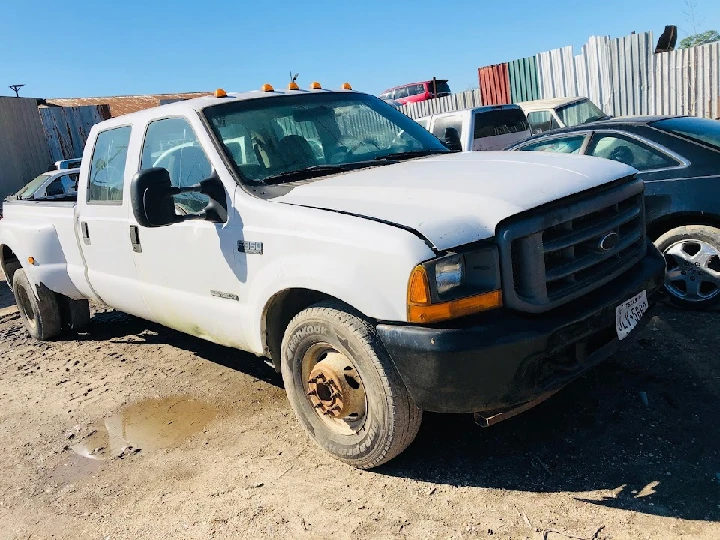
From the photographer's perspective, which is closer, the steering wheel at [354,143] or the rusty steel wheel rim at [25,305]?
the steering wheel at [354,143]

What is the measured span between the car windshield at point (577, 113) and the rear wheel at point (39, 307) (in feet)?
31.7

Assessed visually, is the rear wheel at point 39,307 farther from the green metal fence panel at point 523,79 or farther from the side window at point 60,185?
the green metal fence panel at point 523,79

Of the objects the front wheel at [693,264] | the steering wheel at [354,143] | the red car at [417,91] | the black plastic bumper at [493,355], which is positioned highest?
the red car at [417,91]

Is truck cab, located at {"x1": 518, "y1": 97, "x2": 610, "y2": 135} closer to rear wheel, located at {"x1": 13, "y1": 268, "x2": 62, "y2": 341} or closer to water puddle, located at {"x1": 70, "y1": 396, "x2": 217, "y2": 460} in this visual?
rear wheel, located at {"x1": 13, "y1": 268, "x2": 62, "y2": 341}

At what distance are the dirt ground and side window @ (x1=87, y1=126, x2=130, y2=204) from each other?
153cm

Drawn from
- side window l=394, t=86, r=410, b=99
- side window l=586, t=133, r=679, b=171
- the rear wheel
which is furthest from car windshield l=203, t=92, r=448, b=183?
side window l=394, t=86, r=410, b=99

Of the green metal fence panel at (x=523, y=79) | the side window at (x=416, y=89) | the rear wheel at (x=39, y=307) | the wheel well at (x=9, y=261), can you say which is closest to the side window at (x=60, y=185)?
the wheel well at (x=9, y=261)

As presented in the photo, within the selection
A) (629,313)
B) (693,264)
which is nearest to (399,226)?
(629,313)

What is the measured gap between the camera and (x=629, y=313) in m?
3.04

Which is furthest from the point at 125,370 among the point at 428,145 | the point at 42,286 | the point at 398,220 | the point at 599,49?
the point at 599,49

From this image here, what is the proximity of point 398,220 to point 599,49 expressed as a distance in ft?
46.4

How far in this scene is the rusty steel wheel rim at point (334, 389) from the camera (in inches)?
118

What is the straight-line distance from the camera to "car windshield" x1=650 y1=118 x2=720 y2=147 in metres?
4.89

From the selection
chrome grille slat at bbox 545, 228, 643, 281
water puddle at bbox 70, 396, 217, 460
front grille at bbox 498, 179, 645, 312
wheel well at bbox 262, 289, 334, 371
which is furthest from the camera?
water puddle at bbox 70, 396, 217, 460
